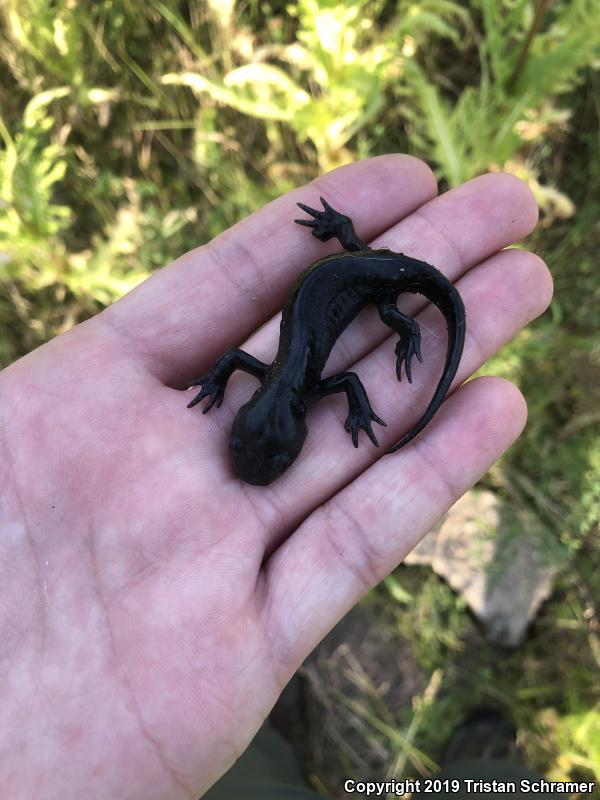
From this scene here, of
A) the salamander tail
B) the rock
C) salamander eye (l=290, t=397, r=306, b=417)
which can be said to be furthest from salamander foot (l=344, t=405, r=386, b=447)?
the rock

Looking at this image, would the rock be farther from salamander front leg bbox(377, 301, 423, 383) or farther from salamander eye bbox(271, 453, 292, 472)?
salamander eye bbox(271, 453, 292, 472)

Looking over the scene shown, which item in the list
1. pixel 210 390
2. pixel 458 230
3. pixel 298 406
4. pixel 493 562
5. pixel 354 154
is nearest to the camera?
pixel 298 406

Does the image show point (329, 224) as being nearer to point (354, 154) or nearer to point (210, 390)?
point (210, 390)

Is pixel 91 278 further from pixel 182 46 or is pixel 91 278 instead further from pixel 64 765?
pixel 64 765

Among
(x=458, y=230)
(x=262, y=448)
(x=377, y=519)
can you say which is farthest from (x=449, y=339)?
(x=262, y=448)

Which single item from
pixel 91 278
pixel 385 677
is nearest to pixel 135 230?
pixel 91 278

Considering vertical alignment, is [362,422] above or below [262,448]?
below
